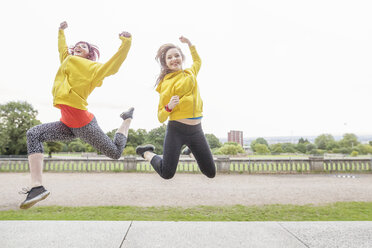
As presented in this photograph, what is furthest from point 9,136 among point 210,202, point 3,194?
point 3,194

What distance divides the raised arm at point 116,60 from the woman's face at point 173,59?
0.66 m

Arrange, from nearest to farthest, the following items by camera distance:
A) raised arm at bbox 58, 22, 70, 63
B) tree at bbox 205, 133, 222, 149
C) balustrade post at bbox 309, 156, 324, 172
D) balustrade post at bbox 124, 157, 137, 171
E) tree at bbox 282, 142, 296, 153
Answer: raised arm at bbox 58, 22, 70, 63, tree at bbox 205, 133, 222, 149, balustrade post at bbox 124, 157, 137, 171, balustrade post at bbox 309, 156, 324, 172, tree at bbox 282, 142, 296, 153

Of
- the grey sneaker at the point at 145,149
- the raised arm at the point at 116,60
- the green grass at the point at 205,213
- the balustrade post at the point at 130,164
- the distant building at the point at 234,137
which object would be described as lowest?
the green grass at the point at 205,213

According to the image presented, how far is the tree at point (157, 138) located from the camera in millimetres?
3949

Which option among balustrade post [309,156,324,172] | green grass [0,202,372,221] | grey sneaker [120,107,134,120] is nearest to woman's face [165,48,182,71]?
grey sneaker [120,107,134,120]

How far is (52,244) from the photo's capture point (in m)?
7.02

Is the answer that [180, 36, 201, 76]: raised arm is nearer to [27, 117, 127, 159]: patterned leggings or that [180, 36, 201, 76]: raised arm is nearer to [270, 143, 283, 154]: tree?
[27, 117, 127, 159]: patterned leggings

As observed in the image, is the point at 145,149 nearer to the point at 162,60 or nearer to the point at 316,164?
the point at 162,60

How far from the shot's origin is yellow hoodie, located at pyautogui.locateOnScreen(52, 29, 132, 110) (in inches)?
107

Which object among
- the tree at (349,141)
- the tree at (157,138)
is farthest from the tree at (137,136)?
the tree at (349,141)

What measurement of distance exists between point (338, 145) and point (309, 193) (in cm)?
5112

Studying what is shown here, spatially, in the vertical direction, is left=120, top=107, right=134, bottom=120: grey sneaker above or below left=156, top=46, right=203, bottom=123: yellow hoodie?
below

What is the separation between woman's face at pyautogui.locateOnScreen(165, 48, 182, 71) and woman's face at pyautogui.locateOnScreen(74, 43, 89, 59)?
40.1 inches

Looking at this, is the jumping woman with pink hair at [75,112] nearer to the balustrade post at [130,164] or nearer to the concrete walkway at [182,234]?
the concrete walkway at [182,234]
